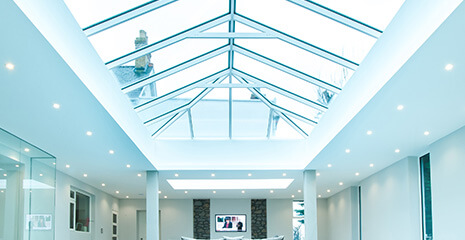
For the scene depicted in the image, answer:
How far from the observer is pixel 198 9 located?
8664 mm

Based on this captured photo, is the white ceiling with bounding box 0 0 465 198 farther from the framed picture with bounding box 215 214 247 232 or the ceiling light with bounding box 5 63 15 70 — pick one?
the framed picture with bounding box 215 214 247 232

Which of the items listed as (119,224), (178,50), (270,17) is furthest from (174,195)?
(270,17)

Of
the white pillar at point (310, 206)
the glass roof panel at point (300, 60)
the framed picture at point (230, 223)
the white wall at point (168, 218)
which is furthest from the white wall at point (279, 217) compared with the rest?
the glass roof panel at point (300, 60)

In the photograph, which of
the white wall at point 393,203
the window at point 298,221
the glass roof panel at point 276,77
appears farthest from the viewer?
the window at point 298,221

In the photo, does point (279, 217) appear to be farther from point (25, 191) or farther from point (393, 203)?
point (25, 191)

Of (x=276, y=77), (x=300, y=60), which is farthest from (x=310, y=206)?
(x=300, y=60)

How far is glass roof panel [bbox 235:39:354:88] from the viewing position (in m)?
9.82

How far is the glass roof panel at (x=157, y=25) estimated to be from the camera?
816 cm

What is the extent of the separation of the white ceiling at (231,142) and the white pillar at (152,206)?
39 centimetres

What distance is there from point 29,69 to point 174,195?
15.4m

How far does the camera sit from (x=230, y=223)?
22938mm

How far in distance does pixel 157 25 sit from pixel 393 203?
8.21m

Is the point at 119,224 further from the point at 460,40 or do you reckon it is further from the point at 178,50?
the point at 460,40

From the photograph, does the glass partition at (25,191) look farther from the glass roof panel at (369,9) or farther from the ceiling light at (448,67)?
the ceiling light at (448,67)
